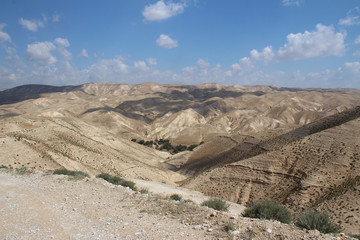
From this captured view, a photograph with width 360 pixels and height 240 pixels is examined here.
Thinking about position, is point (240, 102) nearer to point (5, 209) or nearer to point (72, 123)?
point (72, 123)

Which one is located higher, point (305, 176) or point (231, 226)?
point (231, 226)

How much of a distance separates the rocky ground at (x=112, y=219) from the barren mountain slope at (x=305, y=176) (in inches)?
407

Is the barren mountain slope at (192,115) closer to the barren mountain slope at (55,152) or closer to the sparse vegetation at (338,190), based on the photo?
the barren mountain slope at (55,152)

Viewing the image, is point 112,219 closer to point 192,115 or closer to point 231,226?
point 231,226

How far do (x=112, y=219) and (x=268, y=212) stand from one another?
575 centimetres

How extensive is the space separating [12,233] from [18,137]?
85.9 ft

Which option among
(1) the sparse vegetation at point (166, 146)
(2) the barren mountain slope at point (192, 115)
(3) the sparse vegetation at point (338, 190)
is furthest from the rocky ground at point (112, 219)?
(1) the sparse vegetation at point (166, 146)

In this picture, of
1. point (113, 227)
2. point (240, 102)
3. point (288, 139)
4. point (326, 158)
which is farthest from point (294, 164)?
point (240, 102)

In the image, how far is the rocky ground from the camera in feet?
23.8

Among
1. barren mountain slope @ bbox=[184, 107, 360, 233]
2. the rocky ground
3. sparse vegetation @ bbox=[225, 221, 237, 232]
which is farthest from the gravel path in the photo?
barren mountain slope @ bbox=[184, 107, 360, 233]

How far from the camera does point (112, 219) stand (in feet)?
28.7

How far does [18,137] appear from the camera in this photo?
98.7 feet

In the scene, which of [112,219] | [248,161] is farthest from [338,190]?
[112,219]

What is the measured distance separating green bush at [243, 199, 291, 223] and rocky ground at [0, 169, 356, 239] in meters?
1.22
